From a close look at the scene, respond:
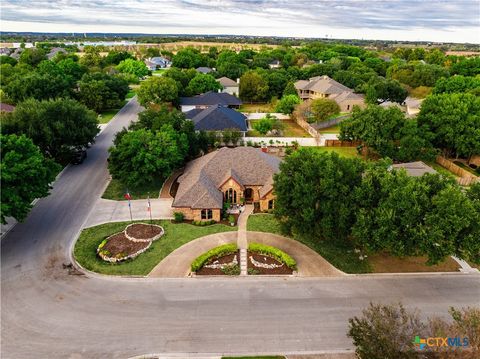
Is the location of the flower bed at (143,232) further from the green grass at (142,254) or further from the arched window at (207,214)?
the arched window at (207,214)

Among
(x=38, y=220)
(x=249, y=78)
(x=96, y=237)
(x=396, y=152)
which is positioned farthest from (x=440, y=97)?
(x=38, y=220)

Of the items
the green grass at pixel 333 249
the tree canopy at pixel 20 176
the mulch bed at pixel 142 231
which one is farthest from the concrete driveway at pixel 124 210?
the green grass at pixel 333 249

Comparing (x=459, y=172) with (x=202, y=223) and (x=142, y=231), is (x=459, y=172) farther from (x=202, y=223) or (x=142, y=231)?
(x=142, y=231)

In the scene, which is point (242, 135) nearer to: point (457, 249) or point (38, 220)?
point (38, 220)

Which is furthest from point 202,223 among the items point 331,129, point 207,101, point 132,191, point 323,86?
point 323,86

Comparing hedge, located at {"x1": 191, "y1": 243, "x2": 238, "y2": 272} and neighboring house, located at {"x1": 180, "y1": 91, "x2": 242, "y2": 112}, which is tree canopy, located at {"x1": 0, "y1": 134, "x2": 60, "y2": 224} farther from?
neighboring house, located at {"x1": 180, "y1": 91, "x2": 242, "y2": 112}

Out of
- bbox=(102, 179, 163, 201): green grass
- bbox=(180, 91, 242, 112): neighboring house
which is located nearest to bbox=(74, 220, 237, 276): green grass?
bbox=(102, 179, 163, 201): green grass
